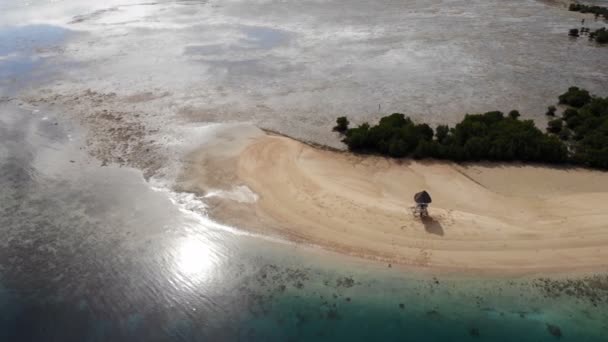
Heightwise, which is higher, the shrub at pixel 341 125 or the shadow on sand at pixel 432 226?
the shrub at pixel 341 125

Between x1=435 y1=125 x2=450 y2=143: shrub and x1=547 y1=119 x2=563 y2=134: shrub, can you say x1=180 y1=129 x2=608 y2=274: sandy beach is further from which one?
x1=547 y1=119 x2=563 y2=134: shrub

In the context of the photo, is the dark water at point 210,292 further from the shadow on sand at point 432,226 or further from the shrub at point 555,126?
the shrub at point 555,126

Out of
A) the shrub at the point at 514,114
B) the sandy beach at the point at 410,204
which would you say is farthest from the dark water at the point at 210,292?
the shrub at the point at 514,114

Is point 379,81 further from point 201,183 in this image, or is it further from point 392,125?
point 201,183

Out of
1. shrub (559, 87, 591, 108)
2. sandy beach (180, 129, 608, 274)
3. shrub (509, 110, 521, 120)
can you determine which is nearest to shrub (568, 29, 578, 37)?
shrub (559, 87, 591, 108)

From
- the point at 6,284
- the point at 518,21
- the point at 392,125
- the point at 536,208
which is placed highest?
the point at 518,21

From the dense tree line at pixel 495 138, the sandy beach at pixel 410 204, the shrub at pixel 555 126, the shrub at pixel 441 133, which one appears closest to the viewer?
the sandy beach at pixel 410 204

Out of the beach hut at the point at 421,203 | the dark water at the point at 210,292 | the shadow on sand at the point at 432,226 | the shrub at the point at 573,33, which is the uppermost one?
the shrub at the point at 573,33

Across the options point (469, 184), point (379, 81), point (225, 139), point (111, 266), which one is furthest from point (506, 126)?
point (111, 266)
